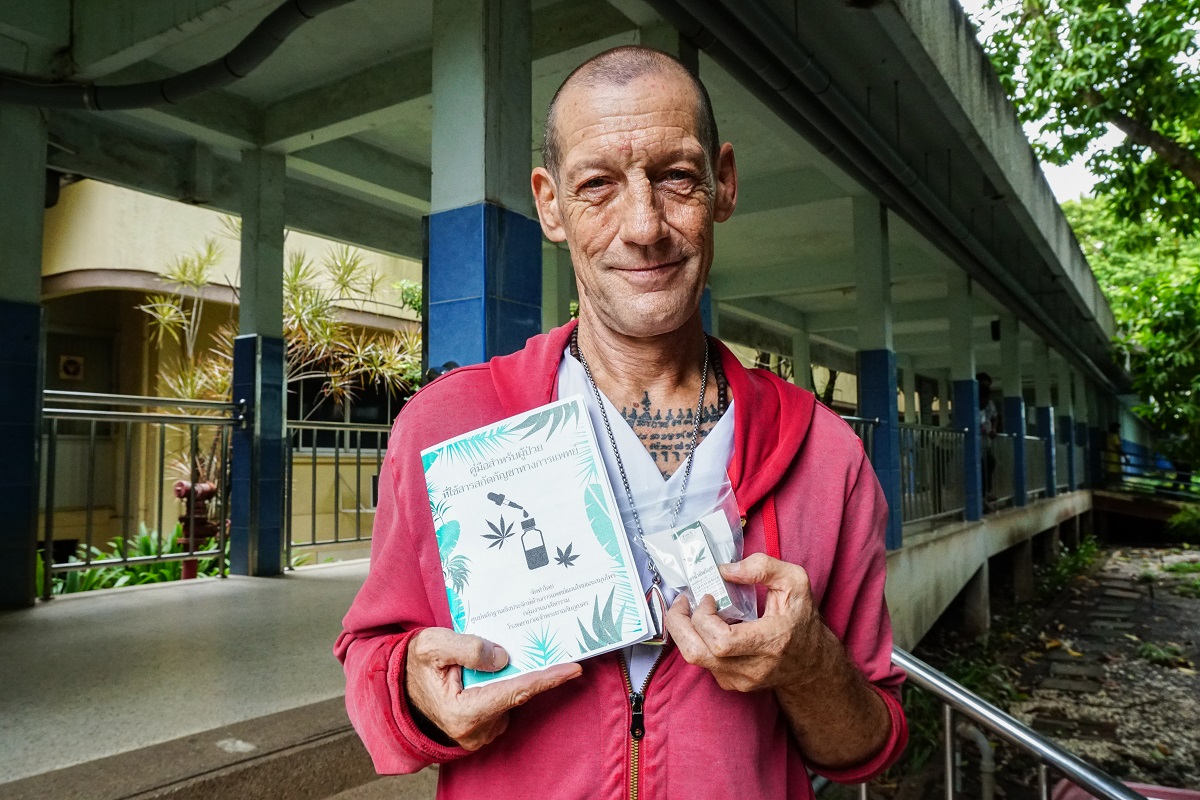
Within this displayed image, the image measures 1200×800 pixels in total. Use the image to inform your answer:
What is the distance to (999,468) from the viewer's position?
11656 millimetres

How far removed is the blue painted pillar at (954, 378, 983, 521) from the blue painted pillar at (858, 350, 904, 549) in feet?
8.67

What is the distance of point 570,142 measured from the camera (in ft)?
3.59

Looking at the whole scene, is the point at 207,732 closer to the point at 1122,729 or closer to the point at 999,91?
the point at 1122,729

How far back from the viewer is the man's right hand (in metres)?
0.87

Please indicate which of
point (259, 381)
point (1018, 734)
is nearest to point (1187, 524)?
point (1018, 734)

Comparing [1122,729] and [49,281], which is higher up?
[49,281]

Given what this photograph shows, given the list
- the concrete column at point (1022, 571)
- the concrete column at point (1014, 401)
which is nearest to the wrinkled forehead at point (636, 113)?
the concrete column at point (1022, 571)

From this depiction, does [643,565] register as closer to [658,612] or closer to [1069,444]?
[658,612]

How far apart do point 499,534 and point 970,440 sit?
32.6 ft

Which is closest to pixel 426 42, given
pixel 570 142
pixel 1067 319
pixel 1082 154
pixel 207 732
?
pixel 207 732

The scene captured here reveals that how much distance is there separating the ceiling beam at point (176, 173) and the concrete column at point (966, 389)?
7.27 meters

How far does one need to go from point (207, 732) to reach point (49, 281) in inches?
397

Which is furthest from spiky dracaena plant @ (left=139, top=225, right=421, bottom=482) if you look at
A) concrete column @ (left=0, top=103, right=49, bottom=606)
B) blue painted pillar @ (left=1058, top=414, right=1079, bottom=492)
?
blue painted pillar @ (left=1058, top=414, right=1079, bottom=492)

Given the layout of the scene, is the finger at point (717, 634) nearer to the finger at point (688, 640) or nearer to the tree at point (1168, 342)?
the finger at point (688, 640)
